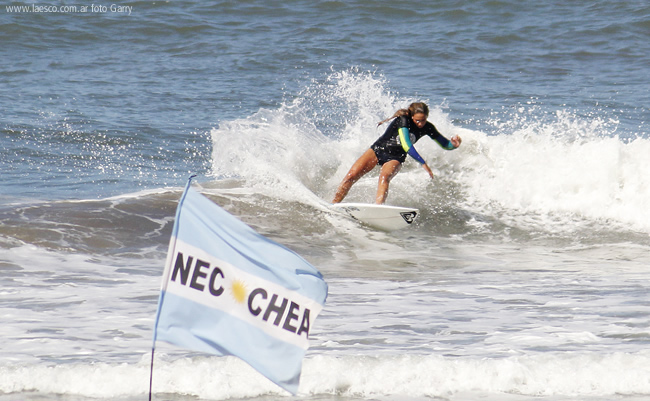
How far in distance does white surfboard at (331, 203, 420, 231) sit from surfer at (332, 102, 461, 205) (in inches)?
10.7

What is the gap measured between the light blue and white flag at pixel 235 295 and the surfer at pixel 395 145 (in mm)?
6576

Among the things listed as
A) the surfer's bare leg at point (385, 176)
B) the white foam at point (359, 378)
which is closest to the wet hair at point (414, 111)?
the surfer's bare leg at point (385, 176)

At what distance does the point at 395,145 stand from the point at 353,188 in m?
1.95

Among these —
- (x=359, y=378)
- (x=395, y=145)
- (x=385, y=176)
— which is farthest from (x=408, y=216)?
(x=359, y=378)

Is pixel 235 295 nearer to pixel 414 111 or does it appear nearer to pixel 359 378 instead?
pixel 359 378

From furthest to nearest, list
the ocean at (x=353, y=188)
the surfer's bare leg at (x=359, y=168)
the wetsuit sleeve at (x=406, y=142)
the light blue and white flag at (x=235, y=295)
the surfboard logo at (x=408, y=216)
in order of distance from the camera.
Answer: the surfer's bare leg at (x=359, y=168) < the surfboard logo at (x=408, y=216) < the wetsuit sleeve at (x=406, y=142) < the ocean at (x=353, y=188) < the light blue and white flag at (x=235, y=295)

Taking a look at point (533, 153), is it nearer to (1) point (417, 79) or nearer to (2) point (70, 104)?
(1) point (417, 79)

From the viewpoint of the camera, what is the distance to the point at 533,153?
1266 cm

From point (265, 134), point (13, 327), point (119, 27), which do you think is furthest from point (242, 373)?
point (119, 27)

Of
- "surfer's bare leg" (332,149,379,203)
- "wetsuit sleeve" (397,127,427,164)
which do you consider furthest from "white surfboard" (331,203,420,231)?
"wetsuit sleeve" (397,127,427,164)

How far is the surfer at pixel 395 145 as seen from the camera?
10.1m

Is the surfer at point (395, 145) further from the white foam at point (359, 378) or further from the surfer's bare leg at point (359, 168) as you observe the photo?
the white foam at point (359, 378)

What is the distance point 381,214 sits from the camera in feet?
33.2

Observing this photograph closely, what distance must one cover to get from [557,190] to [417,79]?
7.20 metres
